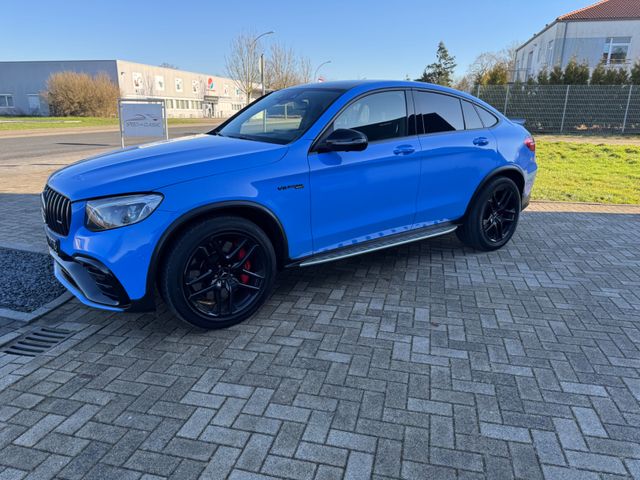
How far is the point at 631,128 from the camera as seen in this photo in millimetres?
22359

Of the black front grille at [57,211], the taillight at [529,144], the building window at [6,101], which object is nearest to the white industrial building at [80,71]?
the building window at [6,101]

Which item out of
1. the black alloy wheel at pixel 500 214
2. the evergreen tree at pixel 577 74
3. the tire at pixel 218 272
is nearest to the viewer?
the tire at pixel 218 272

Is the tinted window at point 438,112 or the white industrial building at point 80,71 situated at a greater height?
the white industrial building at point 80,71

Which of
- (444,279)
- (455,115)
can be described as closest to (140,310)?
(444,279)

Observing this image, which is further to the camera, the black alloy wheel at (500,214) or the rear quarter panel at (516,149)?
the black alloy wheel at (500,214)

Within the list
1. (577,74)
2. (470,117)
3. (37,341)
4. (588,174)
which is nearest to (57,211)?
(37,341)

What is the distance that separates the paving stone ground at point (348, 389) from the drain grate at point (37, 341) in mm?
80

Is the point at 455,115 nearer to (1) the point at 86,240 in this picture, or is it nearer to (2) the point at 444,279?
(2) the point at 444,279

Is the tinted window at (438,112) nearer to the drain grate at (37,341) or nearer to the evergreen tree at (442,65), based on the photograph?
the drain grate at (37,341)

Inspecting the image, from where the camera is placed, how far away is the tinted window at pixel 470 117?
4.91 m

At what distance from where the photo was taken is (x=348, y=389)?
2756mm

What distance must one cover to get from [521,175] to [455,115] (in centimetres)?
119

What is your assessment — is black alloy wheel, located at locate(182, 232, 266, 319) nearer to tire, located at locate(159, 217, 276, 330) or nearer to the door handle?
tire, located at locate(159, 217, 276, 330)

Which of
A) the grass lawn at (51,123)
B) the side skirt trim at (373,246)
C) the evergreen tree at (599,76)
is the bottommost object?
the grass lawn at (51,123)
